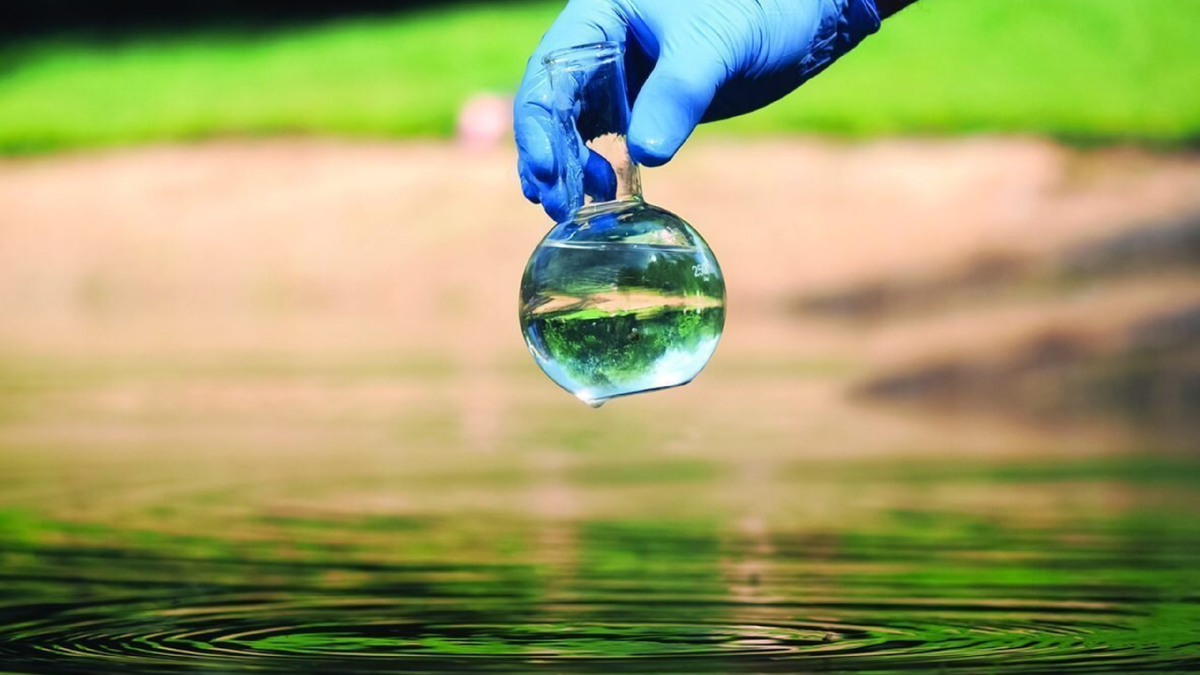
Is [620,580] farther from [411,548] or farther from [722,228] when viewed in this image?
[722,228]

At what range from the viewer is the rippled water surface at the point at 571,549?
297 cm

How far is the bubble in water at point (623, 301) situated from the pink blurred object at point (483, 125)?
12.7 metres

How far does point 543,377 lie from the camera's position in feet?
→ 29.8

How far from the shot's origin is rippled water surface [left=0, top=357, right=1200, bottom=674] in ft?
9.73

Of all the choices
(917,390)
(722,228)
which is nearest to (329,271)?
(722,228)

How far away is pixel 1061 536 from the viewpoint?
440cm

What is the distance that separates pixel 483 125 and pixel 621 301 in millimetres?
13064

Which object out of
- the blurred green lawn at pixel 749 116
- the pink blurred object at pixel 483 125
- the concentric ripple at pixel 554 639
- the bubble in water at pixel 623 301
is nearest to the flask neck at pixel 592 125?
the bubble in water at pixel 623 301

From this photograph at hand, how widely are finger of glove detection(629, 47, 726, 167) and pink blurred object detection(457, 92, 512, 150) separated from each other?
12451 mm

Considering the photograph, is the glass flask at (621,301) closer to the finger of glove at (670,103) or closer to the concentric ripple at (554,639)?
the finger of glove at (670,103)

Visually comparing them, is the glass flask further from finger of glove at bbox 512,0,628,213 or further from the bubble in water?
finger of glove at bbox 512,0,628,213

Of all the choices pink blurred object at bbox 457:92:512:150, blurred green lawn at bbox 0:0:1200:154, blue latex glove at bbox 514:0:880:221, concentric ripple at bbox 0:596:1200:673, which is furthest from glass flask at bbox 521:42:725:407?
pink blurred object at bbox 457:92:512:150

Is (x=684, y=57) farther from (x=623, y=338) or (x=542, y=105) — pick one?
(x=623, y=338)

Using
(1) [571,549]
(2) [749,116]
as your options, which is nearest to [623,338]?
(1) [571,549]
